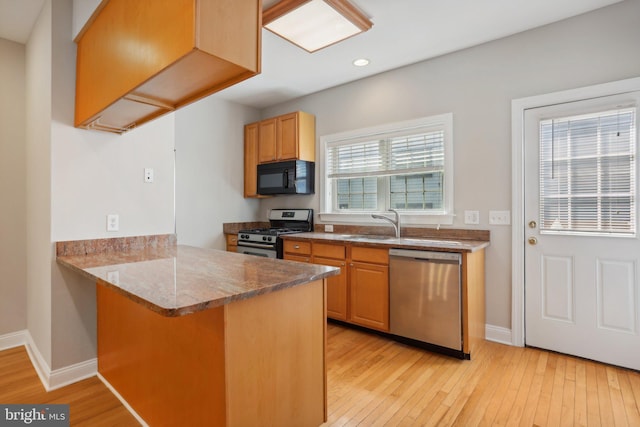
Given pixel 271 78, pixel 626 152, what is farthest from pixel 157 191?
pixel 626 152

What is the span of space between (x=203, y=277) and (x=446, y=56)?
119 inches

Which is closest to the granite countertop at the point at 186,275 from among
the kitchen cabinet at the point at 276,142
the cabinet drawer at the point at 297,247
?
the cabinet drawer at the point at 297,247

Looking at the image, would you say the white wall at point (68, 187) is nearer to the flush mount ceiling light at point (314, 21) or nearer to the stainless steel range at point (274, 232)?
the flush mount ceiling light at point (314, 21)

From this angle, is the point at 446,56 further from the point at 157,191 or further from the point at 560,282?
the point at 157,191

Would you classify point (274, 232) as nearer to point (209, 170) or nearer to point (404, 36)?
point (209, 170)

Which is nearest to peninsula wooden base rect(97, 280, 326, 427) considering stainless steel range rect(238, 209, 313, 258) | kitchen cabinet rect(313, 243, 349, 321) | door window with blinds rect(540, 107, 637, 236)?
kitchen cabinet rect(313, 243, 349, 321)

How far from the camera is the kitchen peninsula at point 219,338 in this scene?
4.07ft

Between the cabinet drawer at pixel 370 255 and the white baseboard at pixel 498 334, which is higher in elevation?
the cabinet drawer at pixel 370 255

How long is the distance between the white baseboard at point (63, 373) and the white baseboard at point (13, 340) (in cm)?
63

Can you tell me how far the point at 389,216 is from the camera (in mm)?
3551

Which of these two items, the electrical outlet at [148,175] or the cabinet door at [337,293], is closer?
the electrical outlet at [148,175]

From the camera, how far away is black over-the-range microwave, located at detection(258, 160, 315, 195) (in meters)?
4.03

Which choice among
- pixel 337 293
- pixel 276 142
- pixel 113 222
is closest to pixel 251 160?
pixel 276 142

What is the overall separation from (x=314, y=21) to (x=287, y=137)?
1730 millimetres
